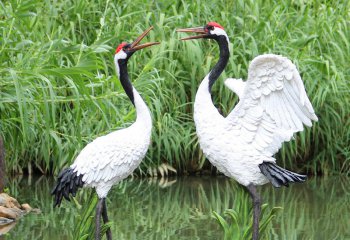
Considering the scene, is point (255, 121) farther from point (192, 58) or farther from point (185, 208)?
point (192, 58)

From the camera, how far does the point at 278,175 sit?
6.78 metres

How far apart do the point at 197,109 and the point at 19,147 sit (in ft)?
11.3

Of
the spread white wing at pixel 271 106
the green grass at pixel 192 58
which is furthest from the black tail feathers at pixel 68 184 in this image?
the green grass at pixel 192 58

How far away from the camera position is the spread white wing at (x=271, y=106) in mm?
6738

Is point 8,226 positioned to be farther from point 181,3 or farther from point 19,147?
point 181,3

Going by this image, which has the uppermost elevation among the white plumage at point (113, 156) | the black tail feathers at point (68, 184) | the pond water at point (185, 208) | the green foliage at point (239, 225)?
the white plumage at point (113, 156)

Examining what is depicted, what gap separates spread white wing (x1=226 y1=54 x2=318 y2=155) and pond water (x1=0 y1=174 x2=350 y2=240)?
46 centimetres

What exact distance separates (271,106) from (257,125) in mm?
176

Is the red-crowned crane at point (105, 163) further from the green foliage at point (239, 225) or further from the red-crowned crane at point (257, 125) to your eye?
the green foliage at point (239, 225)

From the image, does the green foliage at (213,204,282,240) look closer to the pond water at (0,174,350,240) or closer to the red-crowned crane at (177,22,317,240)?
the pond water at (0,174,350,240)

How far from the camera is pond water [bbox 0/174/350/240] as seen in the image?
819cm

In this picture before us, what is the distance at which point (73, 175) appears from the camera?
673 cm

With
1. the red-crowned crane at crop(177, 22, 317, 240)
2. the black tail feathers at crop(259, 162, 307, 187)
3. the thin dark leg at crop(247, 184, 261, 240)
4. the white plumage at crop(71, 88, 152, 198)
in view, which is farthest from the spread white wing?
the white plumage at crop(71, 88, 152, 198)

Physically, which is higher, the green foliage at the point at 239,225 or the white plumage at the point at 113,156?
the white plumage at the point at 113,156
